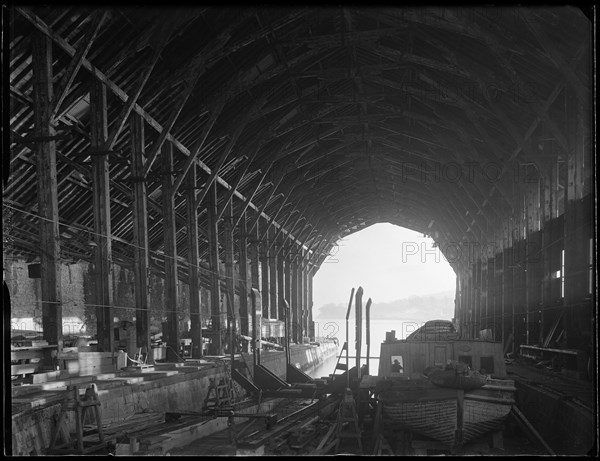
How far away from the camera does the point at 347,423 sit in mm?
14125

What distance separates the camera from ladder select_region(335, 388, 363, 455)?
497 inches

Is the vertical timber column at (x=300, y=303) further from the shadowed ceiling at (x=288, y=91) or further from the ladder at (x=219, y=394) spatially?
the ladder at (x=219, y=394)

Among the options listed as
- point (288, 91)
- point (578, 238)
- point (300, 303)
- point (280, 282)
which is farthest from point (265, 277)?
point (578, 238)

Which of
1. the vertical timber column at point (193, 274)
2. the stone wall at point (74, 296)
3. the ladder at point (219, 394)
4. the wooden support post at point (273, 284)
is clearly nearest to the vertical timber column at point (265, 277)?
the wooden support post at point (273, 284)

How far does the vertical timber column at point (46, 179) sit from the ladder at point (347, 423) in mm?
6276

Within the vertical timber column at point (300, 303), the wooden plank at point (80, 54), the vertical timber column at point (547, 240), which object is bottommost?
the vertical timber column at point (300, 303)

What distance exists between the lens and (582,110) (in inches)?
609

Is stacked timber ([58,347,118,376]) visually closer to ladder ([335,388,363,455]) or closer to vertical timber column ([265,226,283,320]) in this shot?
ladder ([335,388,363,455])

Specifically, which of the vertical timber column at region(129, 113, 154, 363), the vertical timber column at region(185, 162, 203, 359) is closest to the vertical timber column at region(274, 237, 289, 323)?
the vertical timber column at region(185, 162, 203, 359)

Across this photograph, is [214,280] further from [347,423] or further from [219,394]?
[347,423]

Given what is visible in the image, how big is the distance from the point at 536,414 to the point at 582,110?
7450 millimetres

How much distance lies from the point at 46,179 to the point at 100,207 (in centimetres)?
242

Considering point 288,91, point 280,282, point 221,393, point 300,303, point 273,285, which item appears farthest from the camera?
point 300,303

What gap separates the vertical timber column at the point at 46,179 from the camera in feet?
44.4
